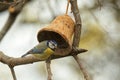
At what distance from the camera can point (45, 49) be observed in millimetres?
2773

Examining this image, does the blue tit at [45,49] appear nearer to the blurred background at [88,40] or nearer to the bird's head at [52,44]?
the bird's head at [52,44]

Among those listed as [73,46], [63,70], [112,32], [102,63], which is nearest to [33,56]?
[73,46]

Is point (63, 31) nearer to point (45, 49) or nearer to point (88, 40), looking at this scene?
point (45, 49)

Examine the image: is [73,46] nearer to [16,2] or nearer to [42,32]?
[42,32]

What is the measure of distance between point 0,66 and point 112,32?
5.93 ft

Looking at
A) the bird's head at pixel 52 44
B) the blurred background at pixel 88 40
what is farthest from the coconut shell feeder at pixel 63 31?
the blurred background at pixel 88 40

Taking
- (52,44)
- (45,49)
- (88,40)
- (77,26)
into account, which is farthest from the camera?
(88,40)

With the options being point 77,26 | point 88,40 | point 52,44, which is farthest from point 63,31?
point 88,40

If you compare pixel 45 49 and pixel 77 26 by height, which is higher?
pixel 77 26

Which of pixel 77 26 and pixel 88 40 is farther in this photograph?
pixel 88 40

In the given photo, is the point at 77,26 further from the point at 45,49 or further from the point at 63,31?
the point at 45,49

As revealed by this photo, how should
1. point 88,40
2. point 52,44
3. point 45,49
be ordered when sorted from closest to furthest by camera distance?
point 52,44 < point 45,49 < point 88,40

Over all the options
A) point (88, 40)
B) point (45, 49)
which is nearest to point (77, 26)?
point (45, 49)

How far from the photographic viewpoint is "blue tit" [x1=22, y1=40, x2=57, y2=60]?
A: 2.68 m
